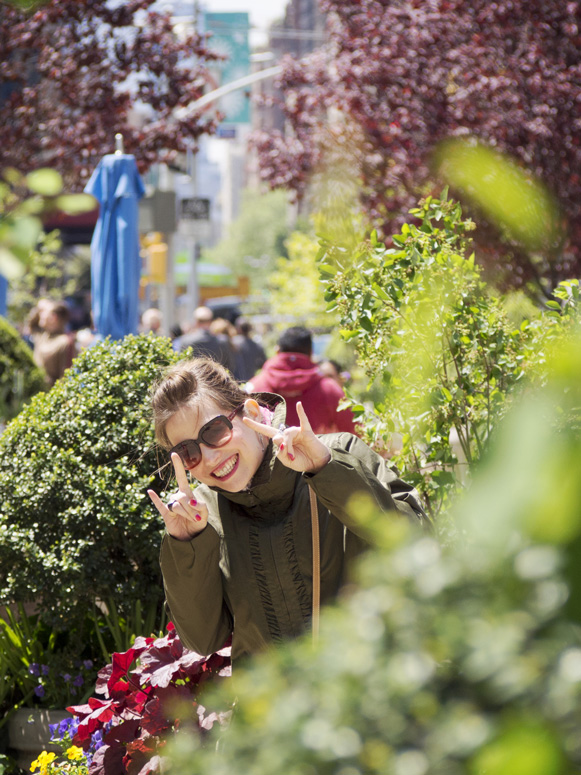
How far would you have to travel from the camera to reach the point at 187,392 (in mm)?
2348

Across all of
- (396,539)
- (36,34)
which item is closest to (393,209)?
(36,34)

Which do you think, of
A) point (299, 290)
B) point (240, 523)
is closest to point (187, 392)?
point (240, 523)

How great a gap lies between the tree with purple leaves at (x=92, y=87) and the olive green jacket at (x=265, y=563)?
8416mm

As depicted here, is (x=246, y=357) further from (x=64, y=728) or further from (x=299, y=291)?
(x=64, y=728)

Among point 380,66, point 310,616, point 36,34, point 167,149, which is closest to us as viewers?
point 310,616

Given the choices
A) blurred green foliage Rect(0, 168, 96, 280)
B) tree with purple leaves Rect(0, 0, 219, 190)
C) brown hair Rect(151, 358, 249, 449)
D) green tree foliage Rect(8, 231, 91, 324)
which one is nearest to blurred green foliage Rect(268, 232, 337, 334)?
green tree foliage Rect(8, 231, 91, 324)

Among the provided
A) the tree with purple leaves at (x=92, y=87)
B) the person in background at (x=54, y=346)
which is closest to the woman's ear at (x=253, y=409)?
the person in background at (x=54, y=346)

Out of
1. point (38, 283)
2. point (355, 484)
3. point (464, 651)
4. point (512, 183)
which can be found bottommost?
point (38, 283)

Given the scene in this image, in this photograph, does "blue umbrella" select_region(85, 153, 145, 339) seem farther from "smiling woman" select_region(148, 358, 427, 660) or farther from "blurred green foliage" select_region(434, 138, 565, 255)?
"smiling woman" select_region(148, 358, 427, 660)

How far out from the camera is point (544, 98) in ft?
25.3

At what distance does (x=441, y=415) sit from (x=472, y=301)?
41cm

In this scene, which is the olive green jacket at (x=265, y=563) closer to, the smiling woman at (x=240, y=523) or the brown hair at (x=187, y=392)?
the smiling woman at (x=240, y=523)

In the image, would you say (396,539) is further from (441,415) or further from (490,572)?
(441,415)

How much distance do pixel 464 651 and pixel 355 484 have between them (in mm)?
1227
